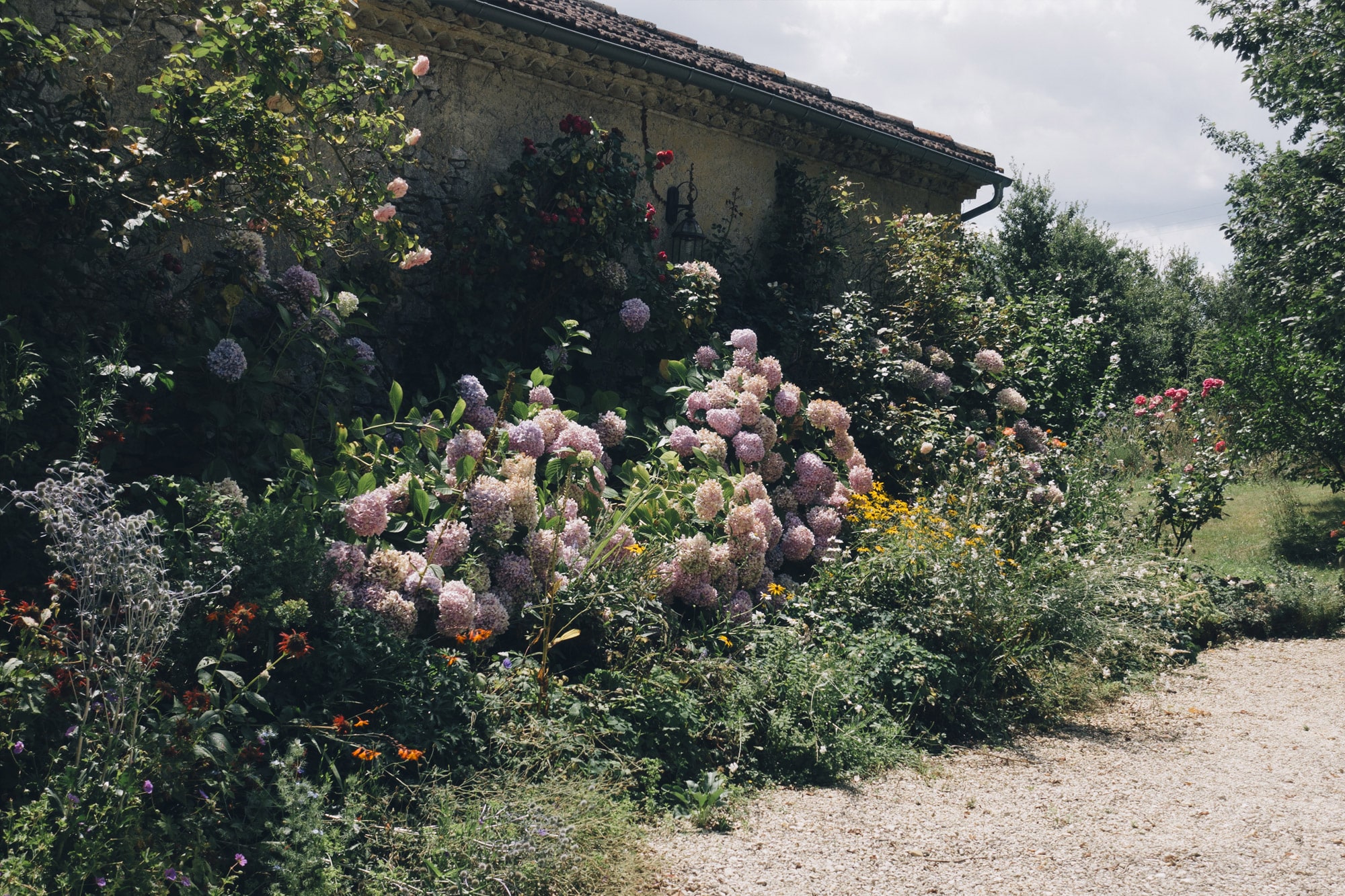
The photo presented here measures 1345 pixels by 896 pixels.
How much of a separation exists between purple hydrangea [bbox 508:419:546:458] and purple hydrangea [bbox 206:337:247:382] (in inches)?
51.3

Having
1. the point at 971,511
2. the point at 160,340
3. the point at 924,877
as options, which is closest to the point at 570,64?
the point at 160,340

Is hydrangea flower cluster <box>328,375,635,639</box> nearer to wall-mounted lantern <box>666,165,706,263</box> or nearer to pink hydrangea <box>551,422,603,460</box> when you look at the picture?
pink hydrangea <box>551,422,603,460</box>

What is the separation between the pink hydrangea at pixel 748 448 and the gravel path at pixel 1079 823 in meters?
2.22

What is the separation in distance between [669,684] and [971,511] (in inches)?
117

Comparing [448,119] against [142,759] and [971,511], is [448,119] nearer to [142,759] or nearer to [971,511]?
[971,511]

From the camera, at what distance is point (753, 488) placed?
18.2ft

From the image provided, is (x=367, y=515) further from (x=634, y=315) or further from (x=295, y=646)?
(x=634, y=315)

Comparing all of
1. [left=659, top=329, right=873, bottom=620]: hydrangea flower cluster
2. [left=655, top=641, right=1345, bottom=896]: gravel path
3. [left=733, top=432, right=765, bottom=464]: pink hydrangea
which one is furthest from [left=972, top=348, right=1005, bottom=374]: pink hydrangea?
[left=655, top=641, right=1345, bottom=896]: gravel path

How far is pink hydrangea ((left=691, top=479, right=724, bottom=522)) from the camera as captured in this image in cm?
520

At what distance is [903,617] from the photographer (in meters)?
5.18

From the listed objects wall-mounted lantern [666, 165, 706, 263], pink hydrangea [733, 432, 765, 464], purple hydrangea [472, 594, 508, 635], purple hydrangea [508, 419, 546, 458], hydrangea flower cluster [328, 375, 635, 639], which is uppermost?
wall-mounted lantern [666, 165, 706, 263]

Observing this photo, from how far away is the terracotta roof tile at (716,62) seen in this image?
652 centimetres

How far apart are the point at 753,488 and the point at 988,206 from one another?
20.5 feet

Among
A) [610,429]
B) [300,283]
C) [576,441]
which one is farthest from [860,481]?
[300,283]
